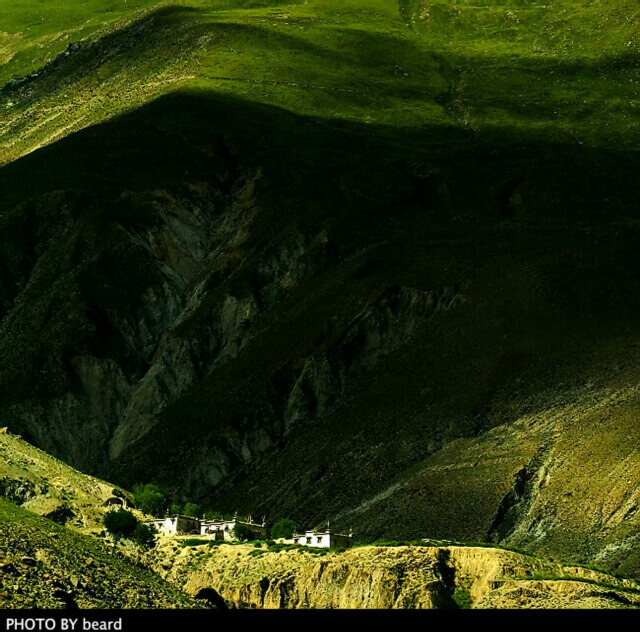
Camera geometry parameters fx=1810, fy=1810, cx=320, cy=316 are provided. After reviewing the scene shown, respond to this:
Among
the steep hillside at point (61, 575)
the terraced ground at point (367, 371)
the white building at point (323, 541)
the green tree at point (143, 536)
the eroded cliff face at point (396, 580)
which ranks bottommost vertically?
the steep hillside at point (61, 575)

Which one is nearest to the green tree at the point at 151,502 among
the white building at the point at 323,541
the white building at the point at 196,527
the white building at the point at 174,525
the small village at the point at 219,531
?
the small village at the point at 219,531

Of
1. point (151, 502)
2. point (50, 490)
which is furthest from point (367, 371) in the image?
point (50, 490)

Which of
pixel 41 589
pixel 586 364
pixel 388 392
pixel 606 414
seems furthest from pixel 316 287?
pixel 41 589

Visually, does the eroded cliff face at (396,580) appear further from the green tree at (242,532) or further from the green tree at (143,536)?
the green tree at (242,532)

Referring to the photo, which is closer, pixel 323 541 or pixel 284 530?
pixel 323 541

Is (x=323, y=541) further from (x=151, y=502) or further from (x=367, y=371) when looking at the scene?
(x=367, y=371)
